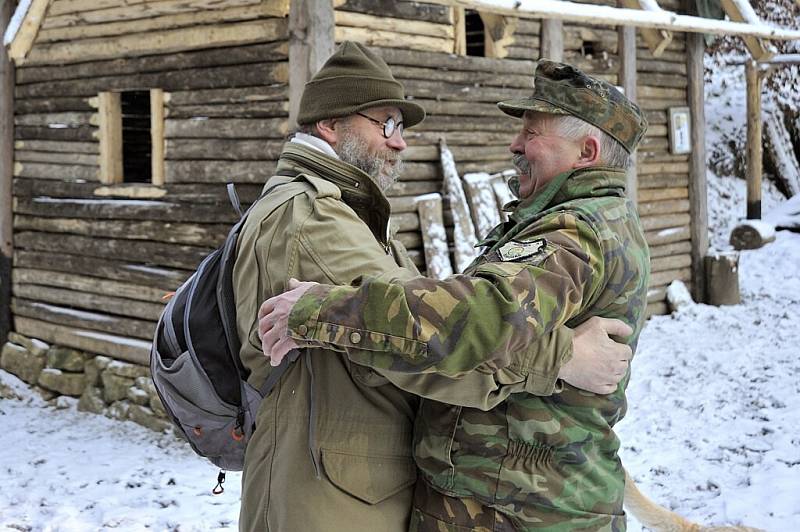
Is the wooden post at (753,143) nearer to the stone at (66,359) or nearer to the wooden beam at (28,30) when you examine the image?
the wooden beam at (28,30)

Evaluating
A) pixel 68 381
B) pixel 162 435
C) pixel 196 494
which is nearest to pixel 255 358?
pixel 196 494

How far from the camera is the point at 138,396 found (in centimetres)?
828

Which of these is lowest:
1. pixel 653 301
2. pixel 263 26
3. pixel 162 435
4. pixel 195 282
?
pixel 162 435

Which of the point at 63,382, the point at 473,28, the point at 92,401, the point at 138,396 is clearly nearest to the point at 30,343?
the point at 63,382

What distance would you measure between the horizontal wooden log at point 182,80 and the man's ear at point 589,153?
4.92 meters

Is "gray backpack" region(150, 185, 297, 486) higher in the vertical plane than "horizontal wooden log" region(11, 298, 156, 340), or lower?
higher

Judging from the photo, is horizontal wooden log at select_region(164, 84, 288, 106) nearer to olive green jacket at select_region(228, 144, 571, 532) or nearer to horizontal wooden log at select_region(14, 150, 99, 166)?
horizontal wooden log at select_region(14, 150, 99, 166)

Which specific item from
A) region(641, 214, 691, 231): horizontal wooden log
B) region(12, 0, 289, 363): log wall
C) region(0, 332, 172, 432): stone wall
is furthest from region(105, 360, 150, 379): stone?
region(641, 214, 691, 231): horizontal wooden log

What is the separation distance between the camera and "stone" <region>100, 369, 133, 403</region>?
852 cm

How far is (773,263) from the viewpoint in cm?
1355

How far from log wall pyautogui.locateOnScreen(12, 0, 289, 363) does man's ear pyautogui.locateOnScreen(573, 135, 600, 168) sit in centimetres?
489

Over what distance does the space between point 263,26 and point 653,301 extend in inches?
257

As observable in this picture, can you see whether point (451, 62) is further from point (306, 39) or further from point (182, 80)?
point (182, 80)

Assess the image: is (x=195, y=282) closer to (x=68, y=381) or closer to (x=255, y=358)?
(x=255, y=358)
